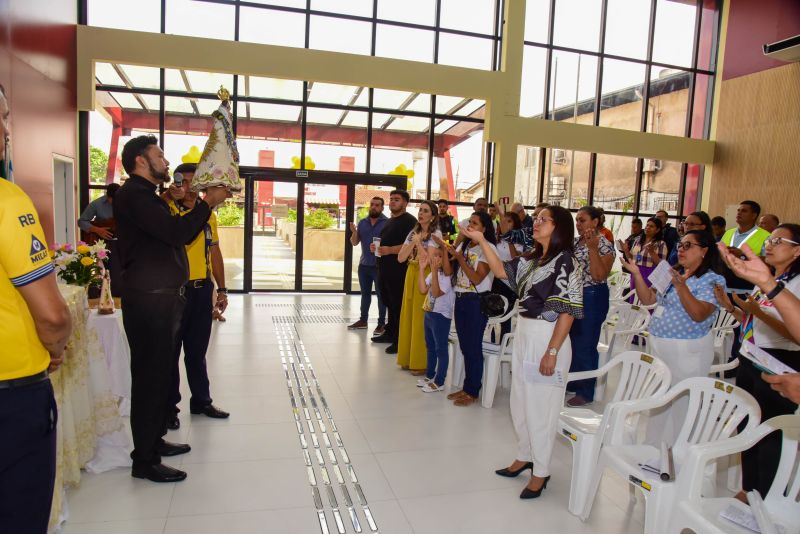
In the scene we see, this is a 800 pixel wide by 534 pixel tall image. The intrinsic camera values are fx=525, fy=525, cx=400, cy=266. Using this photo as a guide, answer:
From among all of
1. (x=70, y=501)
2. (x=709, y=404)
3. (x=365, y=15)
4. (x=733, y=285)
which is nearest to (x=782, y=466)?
(x=709, y=404)

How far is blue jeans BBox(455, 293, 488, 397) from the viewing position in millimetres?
4160

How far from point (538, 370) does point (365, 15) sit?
352 inches

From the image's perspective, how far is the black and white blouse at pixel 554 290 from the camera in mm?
2750

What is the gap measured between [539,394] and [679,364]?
36.2 inches

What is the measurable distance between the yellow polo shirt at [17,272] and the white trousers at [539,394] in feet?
7.29

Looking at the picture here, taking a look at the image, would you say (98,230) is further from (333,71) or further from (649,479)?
(649,479)

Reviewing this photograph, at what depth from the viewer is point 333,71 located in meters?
9.38

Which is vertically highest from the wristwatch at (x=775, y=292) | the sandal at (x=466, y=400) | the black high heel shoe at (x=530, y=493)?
the wristwatch at (x=775, y=292)

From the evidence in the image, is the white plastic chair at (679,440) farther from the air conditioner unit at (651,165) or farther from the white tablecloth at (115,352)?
the air conditioner unit at (651,165)

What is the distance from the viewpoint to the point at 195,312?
364cm

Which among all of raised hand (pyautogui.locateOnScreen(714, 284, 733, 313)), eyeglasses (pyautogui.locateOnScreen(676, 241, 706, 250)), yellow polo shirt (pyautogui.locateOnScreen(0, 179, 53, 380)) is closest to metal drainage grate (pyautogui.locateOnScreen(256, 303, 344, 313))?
eyeglasses (pyautogui.locateOnScreen(676, 241, 706, 250))

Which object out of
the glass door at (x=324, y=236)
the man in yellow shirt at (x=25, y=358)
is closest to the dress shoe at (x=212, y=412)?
the man in yellow shirt at (x=25, y=358)

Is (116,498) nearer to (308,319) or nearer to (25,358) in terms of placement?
(25,358)

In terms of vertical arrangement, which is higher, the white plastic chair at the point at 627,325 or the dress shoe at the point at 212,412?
the white plastic chair at the point at 627,325
